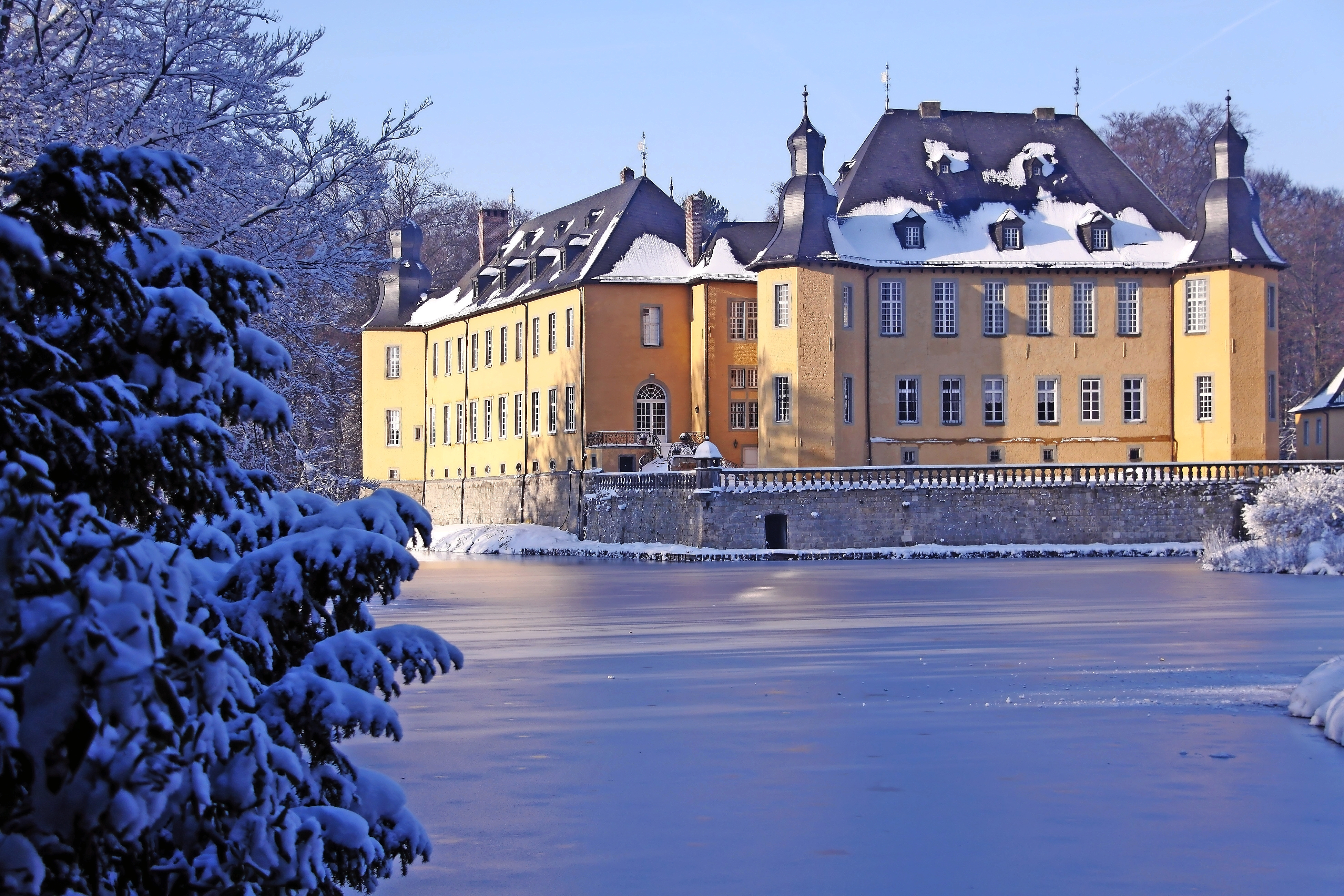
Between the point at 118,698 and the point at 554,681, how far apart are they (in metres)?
11.3

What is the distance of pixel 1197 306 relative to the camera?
4938 cm

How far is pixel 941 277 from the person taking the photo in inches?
1959

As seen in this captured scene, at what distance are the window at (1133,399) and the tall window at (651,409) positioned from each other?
47.4 ft

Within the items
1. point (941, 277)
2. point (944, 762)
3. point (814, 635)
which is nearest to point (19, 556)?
point (944, 762)

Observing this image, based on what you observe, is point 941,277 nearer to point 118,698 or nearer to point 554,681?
point 554,681

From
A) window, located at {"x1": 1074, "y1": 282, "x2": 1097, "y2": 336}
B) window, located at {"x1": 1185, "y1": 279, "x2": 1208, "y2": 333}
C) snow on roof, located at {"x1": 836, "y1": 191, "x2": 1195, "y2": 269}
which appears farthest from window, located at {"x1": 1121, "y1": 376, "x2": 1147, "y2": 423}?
snow on roof, located at {"x1": 836, "y1": 191, "x2": 1195, "y2": 269}

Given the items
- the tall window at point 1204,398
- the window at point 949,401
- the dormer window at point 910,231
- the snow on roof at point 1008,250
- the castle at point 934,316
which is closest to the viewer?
the castle at point 934,316

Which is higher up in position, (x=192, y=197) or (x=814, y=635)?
(x=192, y=197)

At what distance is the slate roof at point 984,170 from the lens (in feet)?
167

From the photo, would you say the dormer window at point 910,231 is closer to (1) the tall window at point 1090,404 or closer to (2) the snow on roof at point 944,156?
(2) the snow on roof at point 944,156

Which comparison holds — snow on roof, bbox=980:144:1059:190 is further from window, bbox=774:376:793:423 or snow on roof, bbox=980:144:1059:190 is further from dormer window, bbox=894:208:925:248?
window, bbox=774:376:793:423

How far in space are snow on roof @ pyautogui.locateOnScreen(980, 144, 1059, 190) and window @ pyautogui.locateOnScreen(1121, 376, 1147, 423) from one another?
7156mm

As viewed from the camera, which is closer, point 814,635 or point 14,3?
point 14,3

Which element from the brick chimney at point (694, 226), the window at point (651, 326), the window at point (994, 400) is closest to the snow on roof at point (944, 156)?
the window at point (994, 400)
